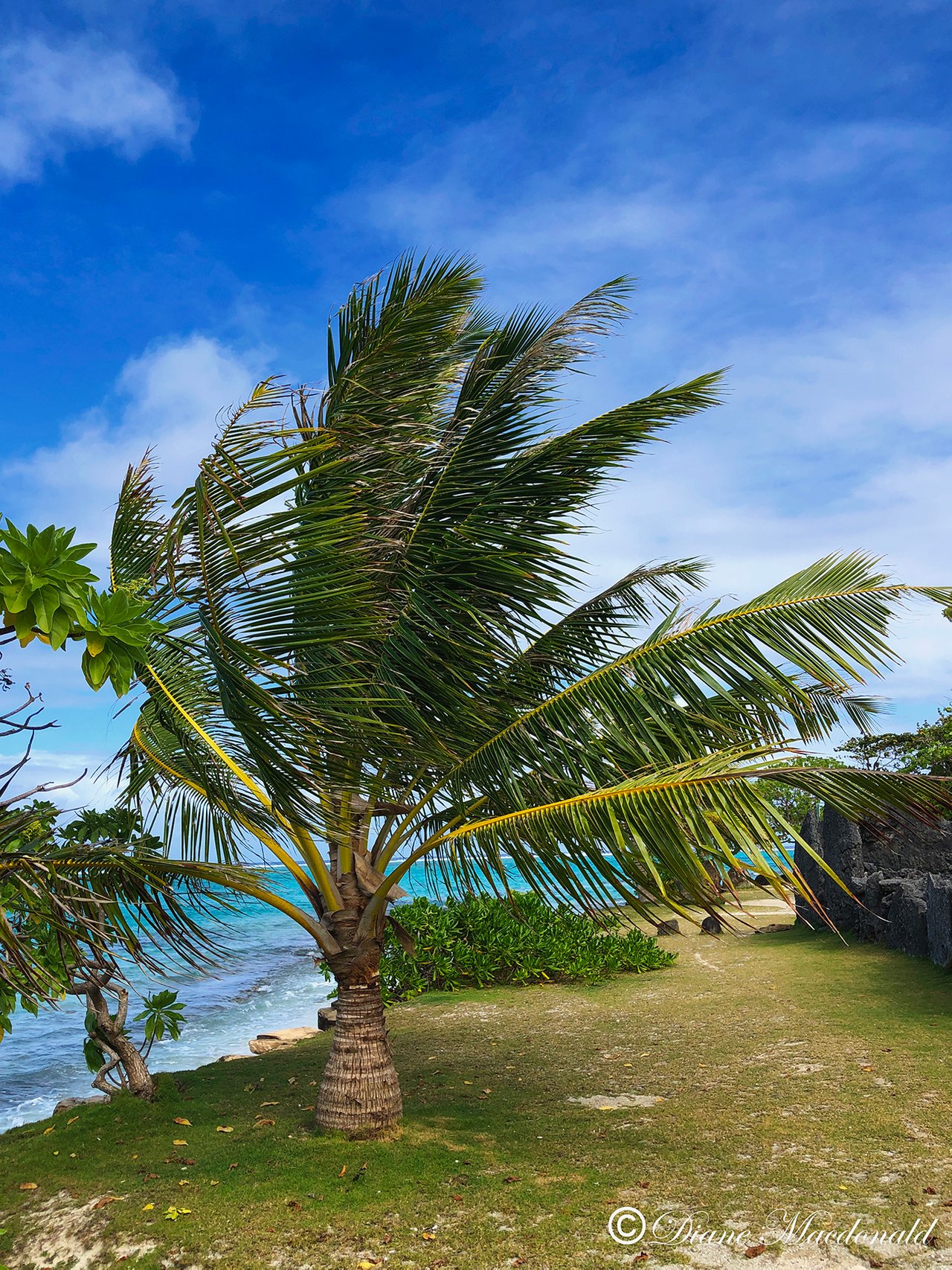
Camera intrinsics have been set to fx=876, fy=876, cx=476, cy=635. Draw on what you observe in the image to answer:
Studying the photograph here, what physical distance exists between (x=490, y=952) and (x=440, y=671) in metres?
6.48

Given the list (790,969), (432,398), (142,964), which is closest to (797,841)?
(142,964)

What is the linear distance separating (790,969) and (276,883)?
759 centimetres

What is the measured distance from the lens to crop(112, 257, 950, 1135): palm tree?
162 inches

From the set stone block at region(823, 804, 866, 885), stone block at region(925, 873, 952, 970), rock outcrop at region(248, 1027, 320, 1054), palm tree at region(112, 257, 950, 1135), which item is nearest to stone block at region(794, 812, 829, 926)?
stone block at region(823, 804, 866, 885)

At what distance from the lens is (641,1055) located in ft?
23.6

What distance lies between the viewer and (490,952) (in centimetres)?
1055

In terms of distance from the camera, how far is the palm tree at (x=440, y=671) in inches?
162

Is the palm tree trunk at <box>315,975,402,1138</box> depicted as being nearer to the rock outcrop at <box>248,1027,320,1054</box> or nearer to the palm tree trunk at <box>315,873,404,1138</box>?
the palm tree trunk at <box>315,873,404,1138</box>

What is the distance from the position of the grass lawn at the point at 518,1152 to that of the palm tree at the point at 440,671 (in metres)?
0.70

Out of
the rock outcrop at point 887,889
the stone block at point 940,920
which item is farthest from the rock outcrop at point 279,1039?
the stone block at point 940,920

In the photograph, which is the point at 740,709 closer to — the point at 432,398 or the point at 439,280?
the point at 432,398

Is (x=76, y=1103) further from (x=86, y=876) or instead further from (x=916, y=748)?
(x=916, y=748)

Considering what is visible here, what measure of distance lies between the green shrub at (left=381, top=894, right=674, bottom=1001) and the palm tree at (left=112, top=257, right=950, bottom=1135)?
15.7ft

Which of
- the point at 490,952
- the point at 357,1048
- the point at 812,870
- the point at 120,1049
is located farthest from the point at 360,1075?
the point at 812,870
